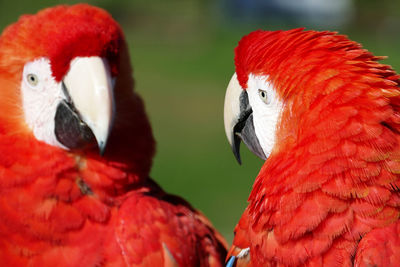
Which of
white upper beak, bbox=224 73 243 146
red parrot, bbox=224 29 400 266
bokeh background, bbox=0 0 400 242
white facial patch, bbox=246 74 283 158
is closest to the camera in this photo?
red parrot, bbox=224 29 400 266

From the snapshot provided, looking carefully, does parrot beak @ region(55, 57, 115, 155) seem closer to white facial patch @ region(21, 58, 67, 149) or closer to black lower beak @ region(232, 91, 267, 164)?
white facial patch @ region(21, 58, 67, 149)

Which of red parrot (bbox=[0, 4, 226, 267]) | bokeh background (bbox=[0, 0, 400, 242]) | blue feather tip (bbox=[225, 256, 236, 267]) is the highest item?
red parrot (bbox=[0, 4, 226, 267])

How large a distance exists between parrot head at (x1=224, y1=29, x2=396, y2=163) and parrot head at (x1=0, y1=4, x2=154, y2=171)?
13.0 inches

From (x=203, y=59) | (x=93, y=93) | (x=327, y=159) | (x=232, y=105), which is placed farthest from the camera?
(x=203, y=59)

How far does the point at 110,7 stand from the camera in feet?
33.9

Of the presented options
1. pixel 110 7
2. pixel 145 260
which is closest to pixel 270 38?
pixel 145 260

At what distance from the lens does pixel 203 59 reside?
8.04 m

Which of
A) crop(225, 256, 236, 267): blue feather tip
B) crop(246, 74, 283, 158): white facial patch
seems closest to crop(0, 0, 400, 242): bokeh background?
crop(225, 256, 236, 267): blue feather tip

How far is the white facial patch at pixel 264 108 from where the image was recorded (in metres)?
1.14

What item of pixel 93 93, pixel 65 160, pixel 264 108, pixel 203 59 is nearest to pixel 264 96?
pixel 264 108

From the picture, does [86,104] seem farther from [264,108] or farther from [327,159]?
[327,159]

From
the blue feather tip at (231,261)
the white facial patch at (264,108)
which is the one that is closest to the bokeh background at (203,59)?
the blue feather tip at (231,261)

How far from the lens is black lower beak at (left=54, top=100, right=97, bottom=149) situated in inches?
47.3

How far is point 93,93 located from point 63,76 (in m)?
0.10
